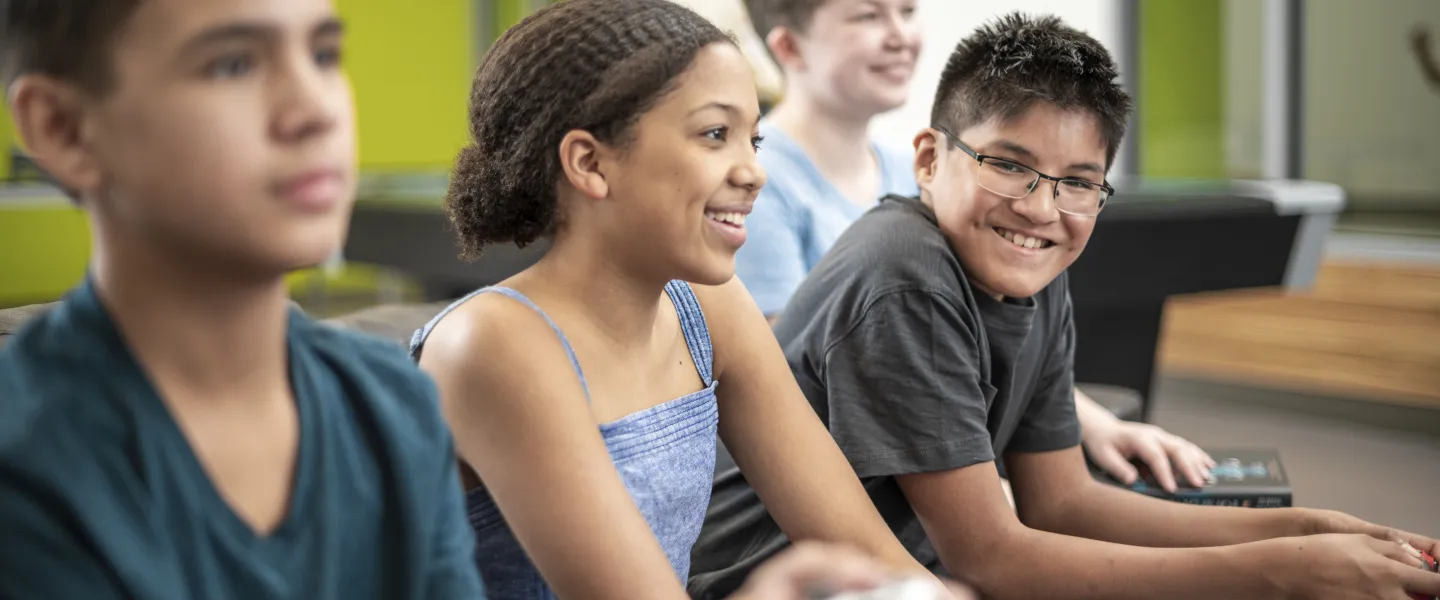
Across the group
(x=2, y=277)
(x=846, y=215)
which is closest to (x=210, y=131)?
(x=846, y=215)

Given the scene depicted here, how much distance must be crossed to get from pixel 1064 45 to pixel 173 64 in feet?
3.57

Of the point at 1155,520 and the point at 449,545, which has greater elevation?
the point at 449,545

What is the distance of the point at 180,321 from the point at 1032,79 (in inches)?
40.8

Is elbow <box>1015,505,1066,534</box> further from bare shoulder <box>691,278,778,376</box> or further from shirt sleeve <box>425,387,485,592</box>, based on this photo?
shirt sleeve <box>425,387,485,592</box>

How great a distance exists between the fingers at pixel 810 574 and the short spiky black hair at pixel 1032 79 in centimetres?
78

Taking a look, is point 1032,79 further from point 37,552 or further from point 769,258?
point 37,552

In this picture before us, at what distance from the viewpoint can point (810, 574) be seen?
0.87 meters

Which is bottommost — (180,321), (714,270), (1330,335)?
(1330,335)

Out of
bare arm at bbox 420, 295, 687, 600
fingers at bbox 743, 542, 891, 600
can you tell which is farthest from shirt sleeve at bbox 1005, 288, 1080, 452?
fingers at bbox 743, 542, 891, 600

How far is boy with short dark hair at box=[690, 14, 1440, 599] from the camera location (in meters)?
1.40

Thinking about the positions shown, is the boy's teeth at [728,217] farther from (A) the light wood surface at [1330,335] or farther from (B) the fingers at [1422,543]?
(A) the light wood surface at [1330,335]

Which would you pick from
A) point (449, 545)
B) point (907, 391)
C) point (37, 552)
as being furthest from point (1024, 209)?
point (37, 552)

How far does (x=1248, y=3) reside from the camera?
577 cm

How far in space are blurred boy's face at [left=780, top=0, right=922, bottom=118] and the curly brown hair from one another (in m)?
1.15
